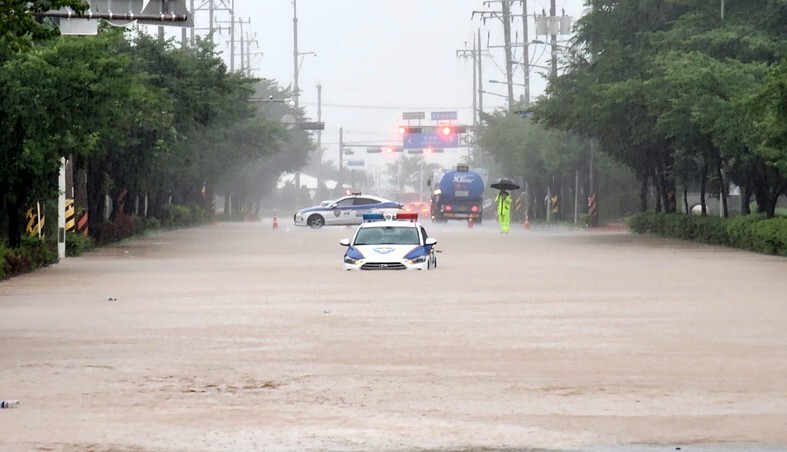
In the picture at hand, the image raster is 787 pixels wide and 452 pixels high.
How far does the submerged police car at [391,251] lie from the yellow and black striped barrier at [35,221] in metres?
9.58

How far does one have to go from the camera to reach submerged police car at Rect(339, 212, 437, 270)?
38.8m

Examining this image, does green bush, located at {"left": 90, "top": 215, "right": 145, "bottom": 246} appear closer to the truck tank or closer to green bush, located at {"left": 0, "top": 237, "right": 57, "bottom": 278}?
green bush, located at {"left": 0, "top": 237, "right": 57, "bottom": 278}

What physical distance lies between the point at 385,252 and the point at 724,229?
18.9m

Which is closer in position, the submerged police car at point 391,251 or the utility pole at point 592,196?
the submerged police car at point 391,251

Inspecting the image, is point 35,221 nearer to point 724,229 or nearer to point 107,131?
point 107,131

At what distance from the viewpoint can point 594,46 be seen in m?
66.0

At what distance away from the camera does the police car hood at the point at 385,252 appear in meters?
38.7

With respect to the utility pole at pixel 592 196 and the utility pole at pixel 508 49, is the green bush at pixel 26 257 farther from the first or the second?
the utility pole at pixel 508 49

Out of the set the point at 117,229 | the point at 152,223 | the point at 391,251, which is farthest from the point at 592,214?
the point at 391,251

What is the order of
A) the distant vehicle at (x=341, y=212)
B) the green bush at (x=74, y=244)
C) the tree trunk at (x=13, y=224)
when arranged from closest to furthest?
the tree trunk at (x=13, y=224) → the green bush at (x=74, y=244) → the distant vehicle at (x=341, y=212)

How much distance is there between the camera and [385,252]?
1531 inches

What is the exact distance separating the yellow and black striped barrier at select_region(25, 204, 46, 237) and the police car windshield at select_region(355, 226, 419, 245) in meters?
9.49

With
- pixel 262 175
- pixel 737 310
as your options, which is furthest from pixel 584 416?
pixel 262 175

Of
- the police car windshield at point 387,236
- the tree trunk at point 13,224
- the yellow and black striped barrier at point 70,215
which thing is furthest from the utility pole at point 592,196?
the tree trunk at point 13,224
